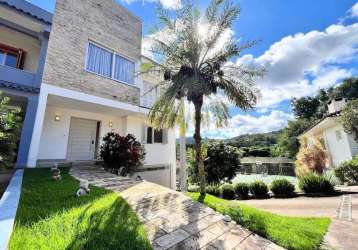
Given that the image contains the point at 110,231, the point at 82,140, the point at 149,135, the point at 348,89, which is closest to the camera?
the point at 110,231

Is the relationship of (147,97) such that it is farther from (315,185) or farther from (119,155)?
(315,185)

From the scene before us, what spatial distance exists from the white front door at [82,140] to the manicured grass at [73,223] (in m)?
7.25

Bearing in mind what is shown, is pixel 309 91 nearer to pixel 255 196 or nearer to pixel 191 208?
pixel 255 196

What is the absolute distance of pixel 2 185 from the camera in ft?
22.7

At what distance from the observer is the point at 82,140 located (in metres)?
13.2

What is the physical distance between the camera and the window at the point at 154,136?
52.0ft

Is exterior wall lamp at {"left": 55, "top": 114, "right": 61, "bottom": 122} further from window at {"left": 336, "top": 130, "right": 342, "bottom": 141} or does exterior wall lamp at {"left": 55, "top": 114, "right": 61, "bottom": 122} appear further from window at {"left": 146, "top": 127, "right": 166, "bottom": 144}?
window at {"left": 336, "top": 130, "right": 342, "bottom": 141}

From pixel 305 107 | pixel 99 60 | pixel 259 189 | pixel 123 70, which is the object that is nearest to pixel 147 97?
pixel 123 70

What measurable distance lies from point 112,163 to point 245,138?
202 feet

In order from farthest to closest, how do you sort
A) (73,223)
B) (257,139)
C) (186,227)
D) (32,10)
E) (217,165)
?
(257,139) → (217,165) → (32,10) → (186,227) → (73,223)

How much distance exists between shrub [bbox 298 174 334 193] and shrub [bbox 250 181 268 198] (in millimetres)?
2209

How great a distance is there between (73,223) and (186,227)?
2.24 m

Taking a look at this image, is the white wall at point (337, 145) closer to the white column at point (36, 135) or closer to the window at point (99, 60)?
the window at point (99, 60)

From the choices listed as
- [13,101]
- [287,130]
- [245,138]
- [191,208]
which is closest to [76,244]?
[191,208]
